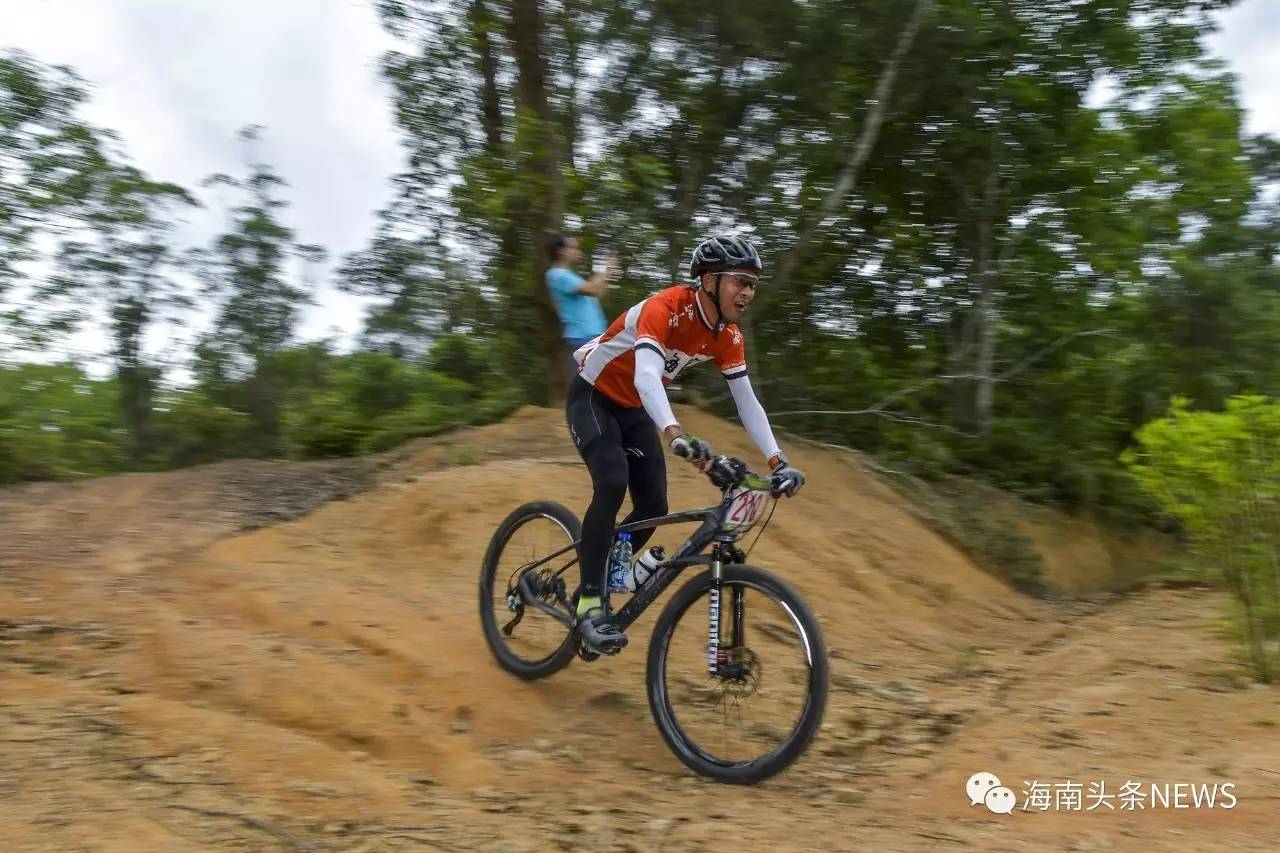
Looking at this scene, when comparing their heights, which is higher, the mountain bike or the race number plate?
the race number plate

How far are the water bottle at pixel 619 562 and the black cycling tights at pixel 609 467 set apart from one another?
0.16 ft

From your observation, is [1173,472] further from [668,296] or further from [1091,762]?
[668,296]

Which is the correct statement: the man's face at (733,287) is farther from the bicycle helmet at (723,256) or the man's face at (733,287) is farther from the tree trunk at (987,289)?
the tree trunk at (987,289)

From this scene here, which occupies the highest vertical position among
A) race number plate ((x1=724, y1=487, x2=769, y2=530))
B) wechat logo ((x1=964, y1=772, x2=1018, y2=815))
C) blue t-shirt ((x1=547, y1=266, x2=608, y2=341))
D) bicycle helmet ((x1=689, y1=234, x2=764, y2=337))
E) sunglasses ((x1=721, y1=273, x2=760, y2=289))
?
blue t-shirt ((x1=547, y1=266, x2=608, y2=341))

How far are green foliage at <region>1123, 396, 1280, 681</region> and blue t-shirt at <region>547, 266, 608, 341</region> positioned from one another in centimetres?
Result: 459

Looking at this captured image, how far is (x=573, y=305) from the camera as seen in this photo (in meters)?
8.23

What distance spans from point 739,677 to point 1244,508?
9.60 ft

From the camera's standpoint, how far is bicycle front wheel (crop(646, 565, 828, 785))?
151 inches

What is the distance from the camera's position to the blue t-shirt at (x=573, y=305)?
8.20 m

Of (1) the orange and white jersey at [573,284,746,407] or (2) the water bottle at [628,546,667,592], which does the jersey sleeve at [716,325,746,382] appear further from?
(2) the water bottle at [628,546,667,592]

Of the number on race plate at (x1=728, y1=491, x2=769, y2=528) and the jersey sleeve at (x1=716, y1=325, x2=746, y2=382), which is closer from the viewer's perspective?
the number on race plate at (x1=728, y1=491, x2=769, y2=528)

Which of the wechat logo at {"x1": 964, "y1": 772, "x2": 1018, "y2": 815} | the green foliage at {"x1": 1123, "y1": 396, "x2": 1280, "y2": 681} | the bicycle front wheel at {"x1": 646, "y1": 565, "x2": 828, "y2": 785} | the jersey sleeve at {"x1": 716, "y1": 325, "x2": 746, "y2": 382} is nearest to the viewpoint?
the wechat logo at {"x1": 964, "y1": 772, "x2": 1018, "y2": 815}

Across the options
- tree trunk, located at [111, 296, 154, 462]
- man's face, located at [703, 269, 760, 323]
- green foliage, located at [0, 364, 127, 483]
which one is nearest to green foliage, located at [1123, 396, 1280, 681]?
man's face, located at [703, 269, 760, 323]

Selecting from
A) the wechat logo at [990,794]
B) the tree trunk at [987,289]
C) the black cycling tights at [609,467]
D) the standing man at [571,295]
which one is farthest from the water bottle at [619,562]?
the tree trunk at [987,289]
